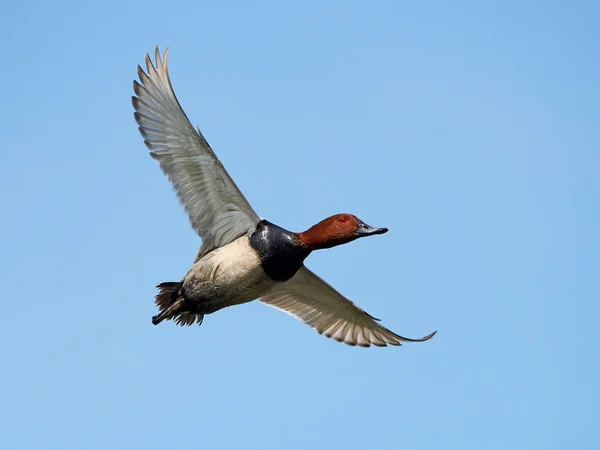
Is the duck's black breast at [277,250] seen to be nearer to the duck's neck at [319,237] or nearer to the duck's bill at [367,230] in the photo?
the duck's neck at [319,237]

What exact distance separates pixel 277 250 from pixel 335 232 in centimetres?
64

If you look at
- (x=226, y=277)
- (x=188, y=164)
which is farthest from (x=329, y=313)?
(x=188, y=164)

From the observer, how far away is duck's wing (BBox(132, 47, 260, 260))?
10.4 m

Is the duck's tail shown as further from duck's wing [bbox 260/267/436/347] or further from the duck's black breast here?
duck's wing [bbox 260/267/436/347]

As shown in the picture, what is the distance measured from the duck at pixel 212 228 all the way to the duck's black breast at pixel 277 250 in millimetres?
10

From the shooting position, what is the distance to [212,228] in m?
10.6

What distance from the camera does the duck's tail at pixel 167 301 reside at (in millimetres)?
10583

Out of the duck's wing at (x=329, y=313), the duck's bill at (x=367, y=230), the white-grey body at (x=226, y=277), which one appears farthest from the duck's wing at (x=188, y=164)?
the duck's wing at (x=329, y=313)

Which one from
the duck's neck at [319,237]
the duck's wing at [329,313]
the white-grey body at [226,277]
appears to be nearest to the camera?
the white-grey body at [226,277]

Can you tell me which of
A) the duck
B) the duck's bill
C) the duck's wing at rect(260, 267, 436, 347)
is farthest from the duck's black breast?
the duck's wing at rect(260, 267, 436, 347)

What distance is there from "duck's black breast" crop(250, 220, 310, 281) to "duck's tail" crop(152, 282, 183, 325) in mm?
1017

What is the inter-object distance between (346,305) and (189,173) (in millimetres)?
2756

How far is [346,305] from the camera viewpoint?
12047 millimetres

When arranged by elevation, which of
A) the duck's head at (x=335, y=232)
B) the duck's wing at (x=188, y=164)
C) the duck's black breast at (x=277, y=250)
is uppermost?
the duck's wing at (x=188, y=164)
